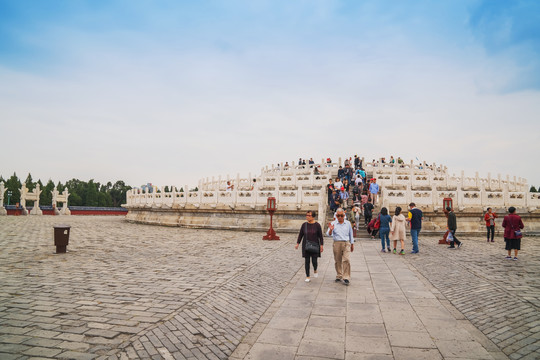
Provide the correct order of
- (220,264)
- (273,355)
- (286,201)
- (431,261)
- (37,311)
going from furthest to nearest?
(286,201)
(431,261)
(220,264)
(37,311)
(273,355)

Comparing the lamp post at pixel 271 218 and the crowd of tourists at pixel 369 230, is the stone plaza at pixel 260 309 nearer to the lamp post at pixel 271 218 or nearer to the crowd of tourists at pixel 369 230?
the crowd of tourists at pixel 369 230

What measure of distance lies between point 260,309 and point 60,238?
306 inches

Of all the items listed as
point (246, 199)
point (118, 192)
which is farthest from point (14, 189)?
point (246, 199)

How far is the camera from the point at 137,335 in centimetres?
402

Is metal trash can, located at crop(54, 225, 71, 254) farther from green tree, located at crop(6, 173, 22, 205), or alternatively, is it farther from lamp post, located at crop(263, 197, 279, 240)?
green tree, located at crop(6, 173, 22, 205)

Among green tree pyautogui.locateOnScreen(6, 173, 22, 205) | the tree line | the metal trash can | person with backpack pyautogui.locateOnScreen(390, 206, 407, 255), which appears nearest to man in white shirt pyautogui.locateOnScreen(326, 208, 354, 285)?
person with backpack pyautogui.locateOnScreen(390, 206, 407, 255)

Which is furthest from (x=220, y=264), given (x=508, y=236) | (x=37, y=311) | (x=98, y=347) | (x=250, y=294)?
(x=508, y=236)

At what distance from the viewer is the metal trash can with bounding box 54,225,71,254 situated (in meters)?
9.92

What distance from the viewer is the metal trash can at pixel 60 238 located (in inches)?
391

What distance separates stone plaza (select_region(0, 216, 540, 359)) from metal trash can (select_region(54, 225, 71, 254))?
32.3 inches

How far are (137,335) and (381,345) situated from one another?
304 centimetres

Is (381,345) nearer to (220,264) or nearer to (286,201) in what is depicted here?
(220,264)

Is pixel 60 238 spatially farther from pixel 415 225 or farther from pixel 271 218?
pixel 415 225

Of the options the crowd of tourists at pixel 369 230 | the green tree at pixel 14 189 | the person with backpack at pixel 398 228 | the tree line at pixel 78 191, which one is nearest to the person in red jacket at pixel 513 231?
the crowd of tourists at pixel 369 230
